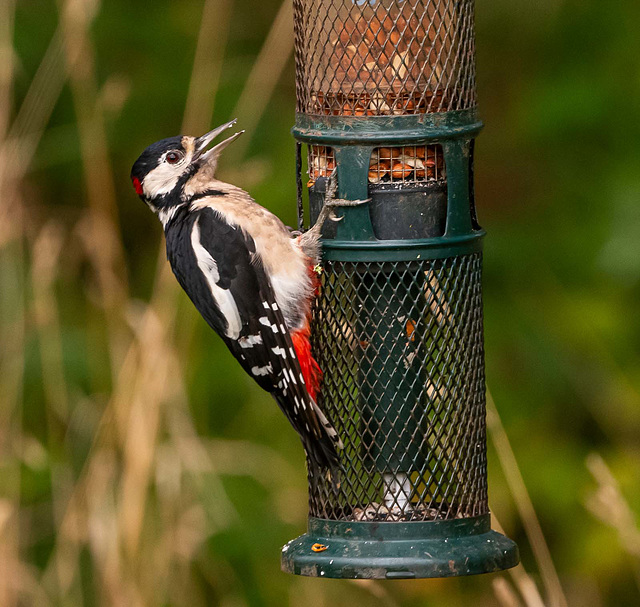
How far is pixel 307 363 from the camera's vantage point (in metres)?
3.57

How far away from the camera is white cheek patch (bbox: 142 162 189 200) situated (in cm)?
403

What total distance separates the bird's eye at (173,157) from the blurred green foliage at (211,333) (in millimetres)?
424

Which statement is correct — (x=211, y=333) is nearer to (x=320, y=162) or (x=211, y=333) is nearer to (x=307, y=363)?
(x=307, y=363)

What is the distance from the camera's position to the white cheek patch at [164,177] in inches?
159

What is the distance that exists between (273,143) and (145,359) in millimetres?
1743

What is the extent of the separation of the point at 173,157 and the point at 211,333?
141 centimetres

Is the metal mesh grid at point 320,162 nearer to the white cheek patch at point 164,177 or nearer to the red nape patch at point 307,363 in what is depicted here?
the red nape patch at point 307,363

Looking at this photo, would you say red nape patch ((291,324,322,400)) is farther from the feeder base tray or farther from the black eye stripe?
the black eye stripe

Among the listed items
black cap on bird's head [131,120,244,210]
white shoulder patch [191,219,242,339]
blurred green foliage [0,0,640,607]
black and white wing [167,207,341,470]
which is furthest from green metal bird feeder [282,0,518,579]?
blurred green foliage [0,0,640,607]

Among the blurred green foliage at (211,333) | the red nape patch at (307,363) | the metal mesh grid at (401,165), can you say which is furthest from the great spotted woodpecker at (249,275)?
the blurred green foliage at (211,333)

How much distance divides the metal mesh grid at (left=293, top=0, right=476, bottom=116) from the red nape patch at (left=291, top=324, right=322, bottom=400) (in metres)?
0.66

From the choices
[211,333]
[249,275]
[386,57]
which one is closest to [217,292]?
[249,275]

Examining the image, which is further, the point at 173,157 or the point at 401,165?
the point at 173,157

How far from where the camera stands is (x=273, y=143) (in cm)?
550
